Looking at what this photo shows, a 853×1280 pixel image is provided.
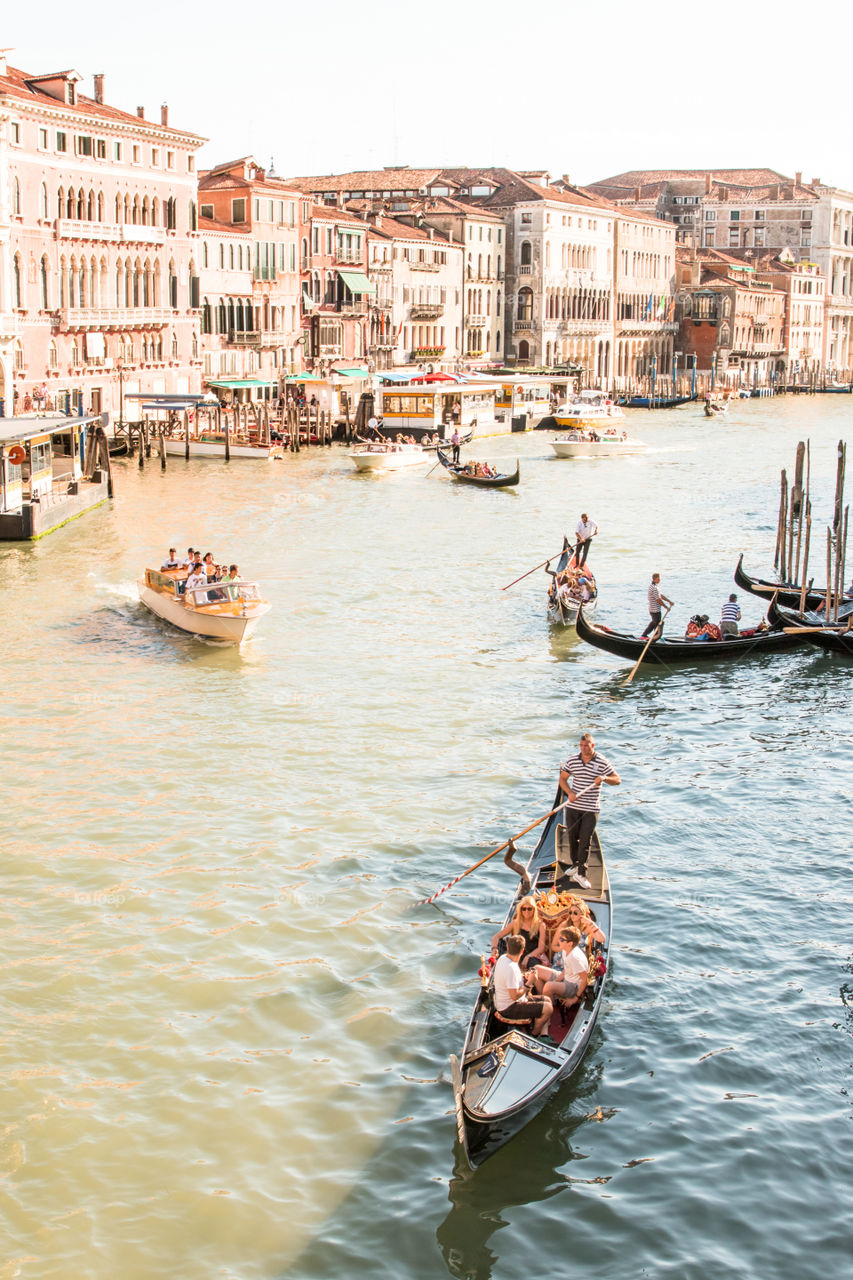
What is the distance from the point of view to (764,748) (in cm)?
1447

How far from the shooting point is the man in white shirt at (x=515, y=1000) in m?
8.18

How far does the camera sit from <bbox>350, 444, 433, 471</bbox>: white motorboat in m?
38.7

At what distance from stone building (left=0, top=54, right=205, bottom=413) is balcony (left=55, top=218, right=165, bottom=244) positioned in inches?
1.5

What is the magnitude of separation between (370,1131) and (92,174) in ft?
116

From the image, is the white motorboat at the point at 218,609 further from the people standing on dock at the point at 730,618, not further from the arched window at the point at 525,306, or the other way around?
the arched window at the point at 525,306

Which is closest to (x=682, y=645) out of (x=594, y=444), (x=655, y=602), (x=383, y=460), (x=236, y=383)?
(x=655, y=602)

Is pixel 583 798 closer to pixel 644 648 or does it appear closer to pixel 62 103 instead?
pixel 644 648

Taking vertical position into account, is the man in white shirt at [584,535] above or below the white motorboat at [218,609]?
above

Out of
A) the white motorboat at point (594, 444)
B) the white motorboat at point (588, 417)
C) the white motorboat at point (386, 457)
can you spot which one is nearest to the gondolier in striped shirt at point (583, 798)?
the white motorboat at point (386, 457)

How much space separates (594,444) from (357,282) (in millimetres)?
13340

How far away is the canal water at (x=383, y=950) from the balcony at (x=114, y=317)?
19.3 metres

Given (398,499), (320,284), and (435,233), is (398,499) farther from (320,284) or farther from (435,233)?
(435,233)

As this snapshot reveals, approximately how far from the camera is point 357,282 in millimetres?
53750

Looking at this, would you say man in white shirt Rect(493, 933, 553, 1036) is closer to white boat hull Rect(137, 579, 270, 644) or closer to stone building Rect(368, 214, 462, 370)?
white boat hull Rect(137, 579, 270, 644)
